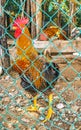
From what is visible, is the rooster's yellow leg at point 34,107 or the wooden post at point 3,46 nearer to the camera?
the rooster's yellow leg at point 34,107

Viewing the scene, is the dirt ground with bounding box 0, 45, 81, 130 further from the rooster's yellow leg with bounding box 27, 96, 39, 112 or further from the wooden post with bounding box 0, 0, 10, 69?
the wooden post with bounding box 0, 0, 10, 69

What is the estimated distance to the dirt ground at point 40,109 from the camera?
2.81m

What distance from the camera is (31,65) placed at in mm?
2812

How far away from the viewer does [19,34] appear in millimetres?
2752

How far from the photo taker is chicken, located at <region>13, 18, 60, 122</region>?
275 centimetres

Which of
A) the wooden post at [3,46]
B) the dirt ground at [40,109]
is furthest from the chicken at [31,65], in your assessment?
the wooden post at [3,46]

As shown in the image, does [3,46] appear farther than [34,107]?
Yes

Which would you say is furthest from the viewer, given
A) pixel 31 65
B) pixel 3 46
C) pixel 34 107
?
pixel 3 46

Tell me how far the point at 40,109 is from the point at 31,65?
683 millimetres

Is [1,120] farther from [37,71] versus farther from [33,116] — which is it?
[37,71]

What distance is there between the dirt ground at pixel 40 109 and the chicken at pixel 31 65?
6.3 inches

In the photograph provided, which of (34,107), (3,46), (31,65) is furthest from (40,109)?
(3,46)

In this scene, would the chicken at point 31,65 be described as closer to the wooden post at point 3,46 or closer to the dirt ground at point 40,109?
the dirt ground at point 40,109

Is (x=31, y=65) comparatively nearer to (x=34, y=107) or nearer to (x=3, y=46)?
(x=34, y=107)
